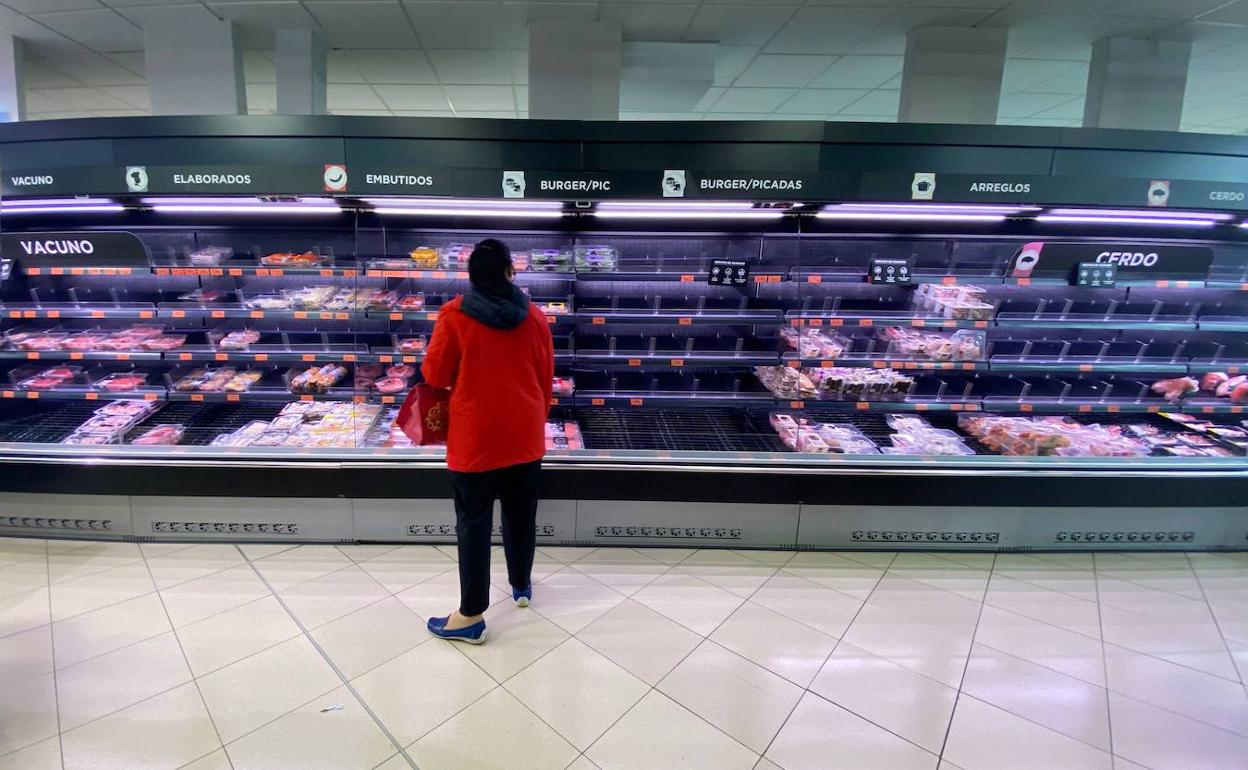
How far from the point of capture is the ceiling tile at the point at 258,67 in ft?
15.3

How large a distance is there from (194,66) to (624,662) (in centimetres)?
518

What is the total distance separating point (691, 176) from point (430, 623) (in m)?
2.68

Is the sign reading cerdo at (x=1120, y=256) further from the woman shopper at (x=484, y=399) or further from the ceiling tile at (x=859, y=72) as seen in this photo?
the woman shopper at (x=484, y=399)

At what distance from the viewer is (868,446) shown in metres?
3.54

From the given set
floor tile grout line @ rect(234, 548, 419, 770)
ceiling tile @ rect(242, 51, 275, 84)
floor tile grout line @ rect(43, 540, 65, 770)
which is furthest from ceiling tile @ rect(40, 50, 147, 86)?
floor tile grout line @ rect(234, 548, 419, 770)

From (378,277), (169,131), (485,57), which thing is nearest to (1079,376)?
(378,277)

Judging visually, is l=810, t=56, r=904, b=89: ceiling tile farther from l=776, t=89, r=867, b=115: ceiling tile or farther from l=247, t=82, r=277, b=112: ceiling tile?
l=247, t=82, r=277, b=112: ceiling tile

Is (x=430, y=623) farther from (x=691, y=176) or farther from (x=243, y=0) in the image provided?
(x=243, y=0)

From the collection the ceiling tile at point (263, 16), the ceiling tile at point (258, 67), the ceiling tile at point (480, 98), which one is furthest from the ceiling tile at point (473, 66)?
the ceiling tile at point (258, 67)

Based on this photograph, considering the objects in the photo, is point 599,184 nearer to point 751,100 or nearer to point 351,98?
point 751,100

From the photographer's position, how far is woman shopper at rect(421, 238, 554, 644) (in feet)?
7.61

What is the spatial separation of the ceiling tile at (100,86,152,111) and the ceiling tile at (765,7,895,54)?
20.5 feet

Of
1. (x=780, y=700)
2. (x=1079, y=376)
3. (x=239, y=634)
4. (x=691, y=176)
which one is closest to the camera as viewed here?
(x=780, y=700)

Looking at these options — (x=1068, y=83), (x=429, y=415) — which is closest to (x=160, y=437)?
(x=429, y=415)
